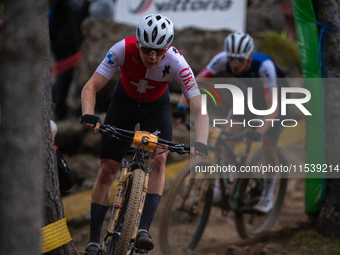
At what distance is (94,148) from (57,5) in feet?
11.5

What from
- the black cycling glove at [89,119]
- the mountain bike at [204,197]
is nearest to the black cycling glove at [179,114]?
the mountain bike at [204,197]

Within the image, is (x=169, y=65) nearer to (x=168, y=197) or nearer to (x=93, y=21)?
(x=168, y=197)

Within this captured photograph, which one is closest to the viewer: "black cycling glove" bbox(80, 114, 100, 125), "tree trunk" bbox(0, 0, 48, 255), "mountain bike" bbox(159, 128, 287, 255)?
"tree trunk" bbox(0, 0, 48, 255)

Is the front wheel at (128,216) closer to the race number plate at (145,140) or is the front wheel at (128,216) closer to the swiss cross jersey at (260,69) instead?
the race number plate at (145,140)

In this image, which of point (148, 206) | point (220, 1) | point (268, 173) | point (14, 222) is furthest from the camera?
point (220, 1)

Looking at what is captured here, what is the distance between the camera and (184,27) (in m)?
10.2

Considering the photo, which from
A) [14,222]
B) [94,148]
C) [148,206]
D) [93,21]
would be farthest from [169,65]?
[93,21]

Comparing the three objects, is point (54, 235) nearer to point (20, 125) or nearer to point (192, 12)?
point (20, 125)

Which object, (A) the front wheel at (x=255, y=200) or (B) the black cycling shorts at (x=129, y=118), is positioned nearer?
(B) the black cycling shorts at (x=129, y=118)

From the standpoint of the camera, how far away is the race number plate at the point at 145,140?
140 inches

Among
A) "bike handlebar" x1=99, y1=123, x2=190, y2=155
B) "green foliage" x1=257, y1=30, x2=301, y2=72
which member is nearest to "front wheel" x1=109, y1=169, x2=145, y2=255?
"bike handlebar" x1=99, y1=123, x2=190, y2=155

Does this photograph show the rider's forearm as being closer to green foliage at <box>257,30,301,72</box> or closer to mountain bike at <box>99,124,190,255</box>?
mountain bike at <box>99,124,190,255</box>

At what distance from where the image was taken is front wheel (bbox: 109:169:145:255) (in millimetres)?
3361

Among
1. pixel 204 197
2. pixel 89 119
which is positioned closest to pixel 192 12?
pixel 204 197
